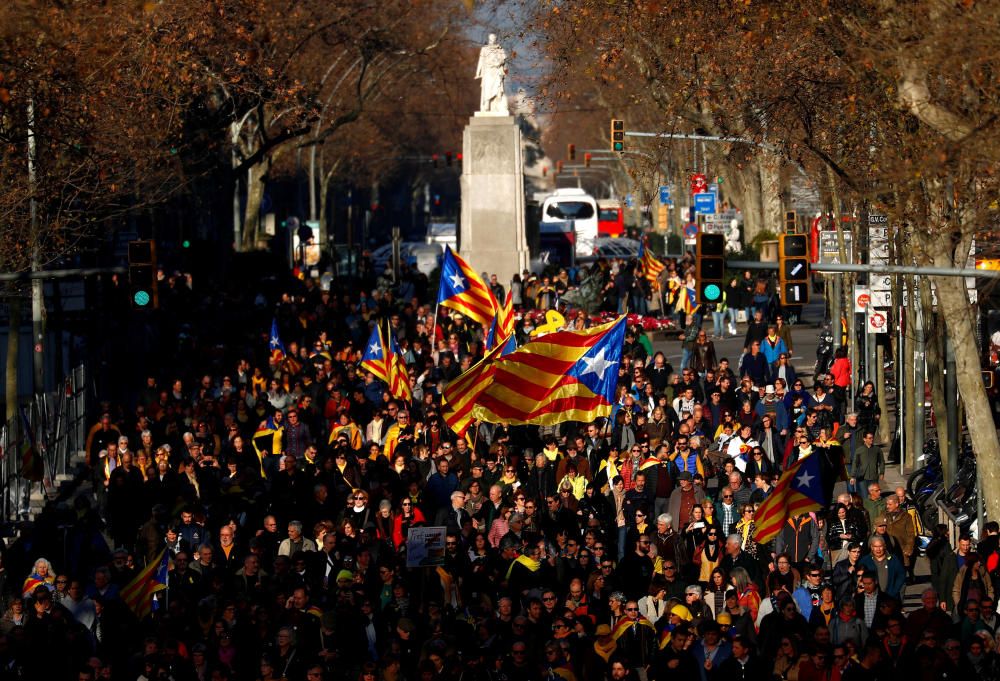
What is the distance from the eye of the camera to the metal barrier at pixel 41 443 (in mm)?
22141

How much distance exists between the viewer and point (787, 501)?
16.8 metres

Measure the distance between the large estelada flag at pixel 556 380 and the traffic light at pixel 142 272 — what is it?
11.1ft

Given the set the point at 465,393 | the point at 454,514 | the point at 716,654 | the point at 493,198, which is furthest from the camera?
the point at 493,198

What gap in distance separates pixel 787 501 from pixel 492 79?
93.3 ft

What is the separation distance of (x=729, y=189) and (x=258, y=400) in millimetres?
34722

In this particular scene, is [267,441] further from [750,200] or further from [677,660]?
[750,200]

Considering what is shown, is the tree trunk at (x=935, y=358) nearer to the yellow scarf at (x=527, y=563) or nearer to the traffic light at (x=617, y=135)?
the yellow scarf at (x=527, y=563)

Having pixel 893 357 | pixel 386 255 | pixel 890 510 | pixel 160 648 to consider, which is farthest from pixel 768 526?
pixel 386 255

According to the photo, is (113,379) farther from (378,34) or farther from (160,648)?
(378,34)

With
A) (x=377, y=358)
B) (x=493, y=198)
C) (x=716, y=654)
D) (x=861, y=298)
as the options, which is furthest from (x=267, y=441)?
(x=493, y=198)

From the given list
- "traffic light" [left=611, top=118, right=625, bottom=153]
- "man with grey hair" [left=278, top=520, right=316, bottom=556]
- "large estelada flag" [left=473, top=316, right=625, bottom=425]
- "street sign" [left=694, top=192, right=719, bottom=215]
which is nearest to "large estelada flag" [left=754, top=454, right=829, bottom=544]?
"large estelada flag" [left=473, top=316, right=625, bottom=425]

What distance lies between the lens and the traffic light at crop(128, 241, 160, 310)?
18.5m

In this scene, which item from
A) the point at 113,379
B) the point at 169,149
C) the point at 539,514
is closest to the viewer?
the point at 539,514

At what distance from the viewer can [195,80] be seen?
36438 millimetres
